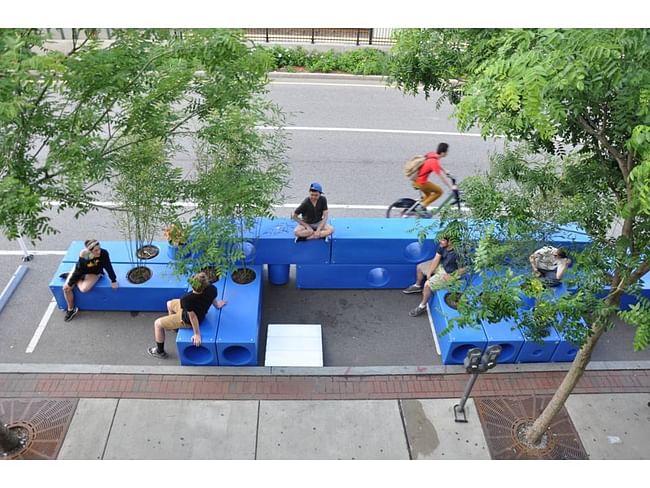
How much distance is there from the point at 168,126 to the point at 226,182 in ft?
3.99

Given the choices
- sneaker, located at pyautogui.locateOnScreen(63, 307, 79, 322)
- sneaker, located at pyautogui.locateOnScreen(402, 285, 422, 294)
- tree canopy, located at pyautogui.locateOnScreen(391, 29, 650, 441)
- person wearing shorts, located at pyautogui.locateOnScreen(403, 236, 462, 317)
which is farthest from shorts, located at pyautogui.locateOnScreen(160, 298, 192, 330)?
tree canopy, located at pyautogui.locateOnScreen(391, 29, 650, 441)

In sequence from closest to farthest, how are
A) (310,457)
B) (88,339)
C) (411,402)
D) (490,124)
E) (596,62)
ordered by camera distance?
(596,62) < (490,124) < (310,457) < (411,402) < (88,339)

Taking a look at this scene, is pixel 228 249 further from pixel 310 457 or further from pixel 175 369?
pixel 310 457

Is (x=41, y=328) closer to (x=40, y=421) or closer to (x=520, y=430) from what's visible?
(x=40, y=421)

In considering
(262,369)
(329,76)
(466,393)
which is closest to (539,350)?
(466,393)

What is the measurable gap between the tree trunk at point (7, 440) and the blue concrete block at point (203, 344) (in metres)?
2.09

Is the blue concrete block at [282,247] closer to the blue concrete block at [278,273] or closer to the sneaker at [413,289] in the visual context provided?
the blue concrete block at [278,273]

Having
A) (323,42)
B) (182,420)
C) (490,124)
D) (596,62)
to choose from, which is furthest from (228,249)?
(323,42)

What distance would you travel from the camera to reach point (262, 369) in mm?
7359

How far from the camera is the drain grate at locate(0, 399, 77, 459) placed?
20.6ft

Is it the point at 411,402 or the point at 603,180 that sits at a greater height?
the point at 603,180

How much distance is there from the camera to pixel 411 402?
7.07 m

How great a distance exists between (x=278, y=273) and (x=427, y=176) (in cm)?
354

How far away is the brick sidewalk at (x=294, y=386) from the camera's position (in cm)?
699
